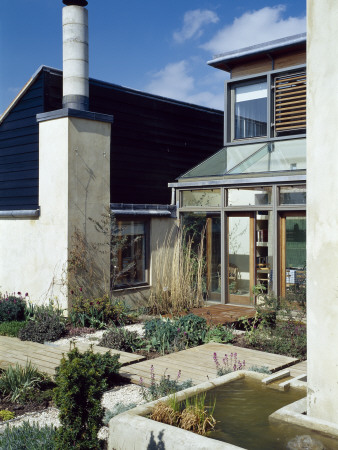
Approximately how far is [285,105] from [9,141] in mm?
5862

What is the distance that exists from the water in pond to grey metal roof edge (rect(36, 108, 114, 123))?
19.4 feet

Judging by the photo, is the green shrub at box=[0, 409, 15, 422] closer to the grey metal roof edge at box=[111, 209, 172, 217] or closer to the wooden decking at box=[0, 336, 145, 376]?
the wooden decking at box=[0, 336, 145, 376]

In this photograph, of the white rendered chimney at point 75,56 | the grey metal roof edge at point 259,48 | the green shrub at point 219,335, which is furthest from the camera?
the grey metal roof edge at point 259,48

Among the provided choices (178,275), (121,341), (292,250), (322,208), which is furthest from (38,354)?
(292,250)

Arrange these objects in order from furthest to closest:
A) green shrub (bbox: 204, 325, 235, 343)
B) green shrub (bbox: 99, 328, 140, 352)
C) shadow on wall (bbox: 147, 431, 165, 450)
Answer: green shrub (bbox: 204, 325, 235, 343) < green shrub (bbox: 99, 328, 140, 352) < shadow on wall (bbox: 147, 431, 165, 450)

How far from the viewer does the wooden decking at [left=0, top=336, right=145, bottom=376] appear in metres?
5.94

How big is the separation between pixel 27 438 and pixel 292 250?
6.56 m

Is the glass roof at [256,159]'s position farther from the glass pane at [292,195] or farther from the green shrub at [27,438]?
the green shrub at [27,438]

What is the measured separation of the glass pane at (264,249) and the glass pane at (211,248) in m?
0.90

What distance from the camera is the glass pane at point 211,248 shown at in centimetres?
1043

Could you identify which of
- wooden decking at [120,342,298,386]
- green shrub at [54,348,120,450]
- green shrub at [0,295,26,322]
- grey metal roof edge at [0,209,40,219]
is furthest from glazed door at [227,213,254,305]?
green shrub at [54,348,120,450]

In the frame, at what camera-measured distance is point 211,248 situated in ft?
34.6

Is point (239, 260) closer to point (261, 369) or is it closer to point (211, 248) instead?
point (211, 248)

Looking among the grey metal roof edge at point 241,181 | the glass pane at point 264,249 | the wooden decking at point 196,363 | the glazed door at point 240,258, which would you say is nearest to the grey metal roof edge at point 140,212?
the grey metal roof edge at point 241,181
